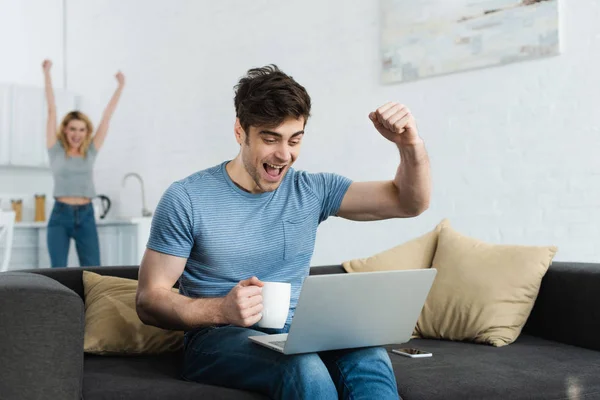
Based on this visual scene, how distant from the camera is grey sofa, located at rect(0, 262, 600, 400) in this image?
1584 millimetres

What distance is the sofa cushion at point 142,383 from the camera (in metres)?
1.77

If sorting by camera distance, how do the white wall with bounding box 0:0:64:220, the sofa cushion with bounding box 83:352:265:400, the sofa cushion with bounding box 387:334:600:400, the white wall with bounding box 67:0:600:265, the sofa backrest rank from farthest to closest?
the white wall with bounding box 0:0:64:220, the white wall with bounding box 67:0:600:265, the sofa backrest, the sofa cushion with bounding box 387:334:600:400, the sofa cushion with bounding box 83:352:265:400

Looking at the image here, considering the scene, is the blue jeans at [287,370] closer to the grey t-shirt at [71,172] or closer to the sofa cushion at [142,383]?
the sofa cushion at [142,383]

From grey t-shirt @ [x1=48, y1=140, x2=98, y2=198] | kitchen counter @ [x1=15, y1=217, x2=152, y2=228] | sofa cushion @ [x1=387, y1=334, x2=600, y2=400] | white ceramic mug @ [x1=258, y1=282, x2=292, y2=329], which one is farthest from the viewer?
kitchen counter @ [x1=15, y1=217, x2=152, y2=228]

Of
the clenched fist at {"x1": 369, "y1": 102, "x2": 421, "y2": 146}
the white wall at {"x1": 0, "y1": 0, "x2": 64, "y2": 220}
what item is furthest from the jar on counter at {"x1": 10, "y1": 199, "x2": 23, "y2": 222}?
the clenched fist at {"x1": 369, "y1": 102, "x2": 421, "y2": 146}

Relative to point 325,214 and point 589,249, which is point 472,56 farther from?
point 325,214

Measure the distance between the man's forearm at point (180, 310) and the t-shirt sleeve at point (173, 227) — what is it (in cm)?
12

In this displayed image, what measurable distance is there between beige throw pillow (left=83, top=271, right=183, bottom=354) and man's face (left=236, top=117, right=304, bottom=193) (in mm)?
555

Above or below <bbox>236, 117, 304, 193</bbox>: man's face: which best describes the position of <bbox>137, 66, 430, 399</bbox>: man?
below

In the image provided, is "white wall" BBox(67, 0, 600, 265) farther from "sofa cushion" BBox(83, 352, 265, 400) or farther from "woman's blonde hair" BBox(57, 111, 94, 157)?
"sofa cushion" BBox(83, 352, 265, 400)

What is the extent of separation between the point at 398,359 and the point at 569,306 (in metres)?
0.64

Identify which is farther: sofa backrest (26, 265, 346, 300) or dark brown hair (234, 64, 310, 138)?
sofa backrest (26, 265, 346, 300)

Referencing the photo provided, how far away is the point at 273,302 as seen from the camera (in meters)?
1.67

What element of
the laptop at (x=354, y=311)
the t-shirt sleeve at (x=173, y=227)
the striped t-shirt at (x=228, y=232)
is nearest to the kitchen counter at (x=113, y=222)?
the striped t-shirt at (x=228, y=232)
